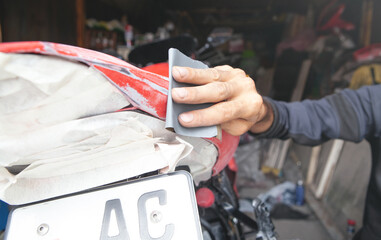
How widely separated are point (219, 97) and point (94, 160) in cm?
36

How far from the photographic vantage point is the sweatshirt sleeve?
1.17 m

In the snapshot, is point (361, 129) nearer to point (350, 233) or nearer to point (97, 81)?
point (97, 81)

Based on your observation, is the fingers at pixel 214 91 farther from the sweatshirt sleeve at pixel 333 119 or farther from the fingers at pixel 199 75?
the sweatshirt sleeve at pixel 333 119

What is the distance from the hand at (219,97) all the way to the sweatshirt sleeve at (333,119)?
473mm

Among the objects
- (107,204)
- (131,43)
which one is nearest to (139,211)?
(107,204)

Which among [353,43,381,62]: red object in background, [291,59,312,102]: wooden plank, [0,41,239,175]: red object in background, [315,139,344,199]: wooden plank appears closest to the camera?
[0,41,239,175]: red object in background

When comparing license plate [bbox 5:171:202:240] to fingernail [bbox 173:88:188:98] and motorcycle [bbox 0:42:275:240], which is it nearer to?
motorcycle [bbox 0:42:275:240]

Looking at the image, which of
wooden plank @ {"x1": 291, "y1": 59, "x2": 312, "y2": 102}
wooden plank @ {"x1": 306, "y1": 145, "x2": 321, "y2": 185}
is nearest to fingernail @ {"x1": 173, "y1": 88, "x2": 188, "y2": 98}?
wooden plank @ {"x1": 306, "y1": 145, "x2": 321, "y2": 185}

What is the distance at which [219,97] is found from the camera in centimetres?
64

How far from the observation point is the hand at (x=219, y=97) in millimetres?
578

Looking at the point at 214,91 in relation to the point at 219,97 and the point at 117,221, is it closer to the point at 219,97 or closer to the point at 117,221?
the point at 219,97

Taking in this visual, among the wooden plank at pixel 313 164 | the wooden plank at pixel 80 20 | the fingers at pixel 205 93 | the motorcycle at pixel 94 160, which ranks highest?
the wooden plank at pixel 80 20

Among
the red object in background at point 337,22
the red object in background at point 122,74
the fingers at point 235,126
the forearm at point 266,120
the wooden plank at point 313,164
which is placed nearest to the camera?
the red object in background at point 122,74

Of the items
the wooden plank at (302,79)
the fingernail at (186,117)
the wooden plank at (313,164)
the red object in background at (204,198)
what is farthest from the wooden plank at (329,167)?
the fingernail at (186,117)
